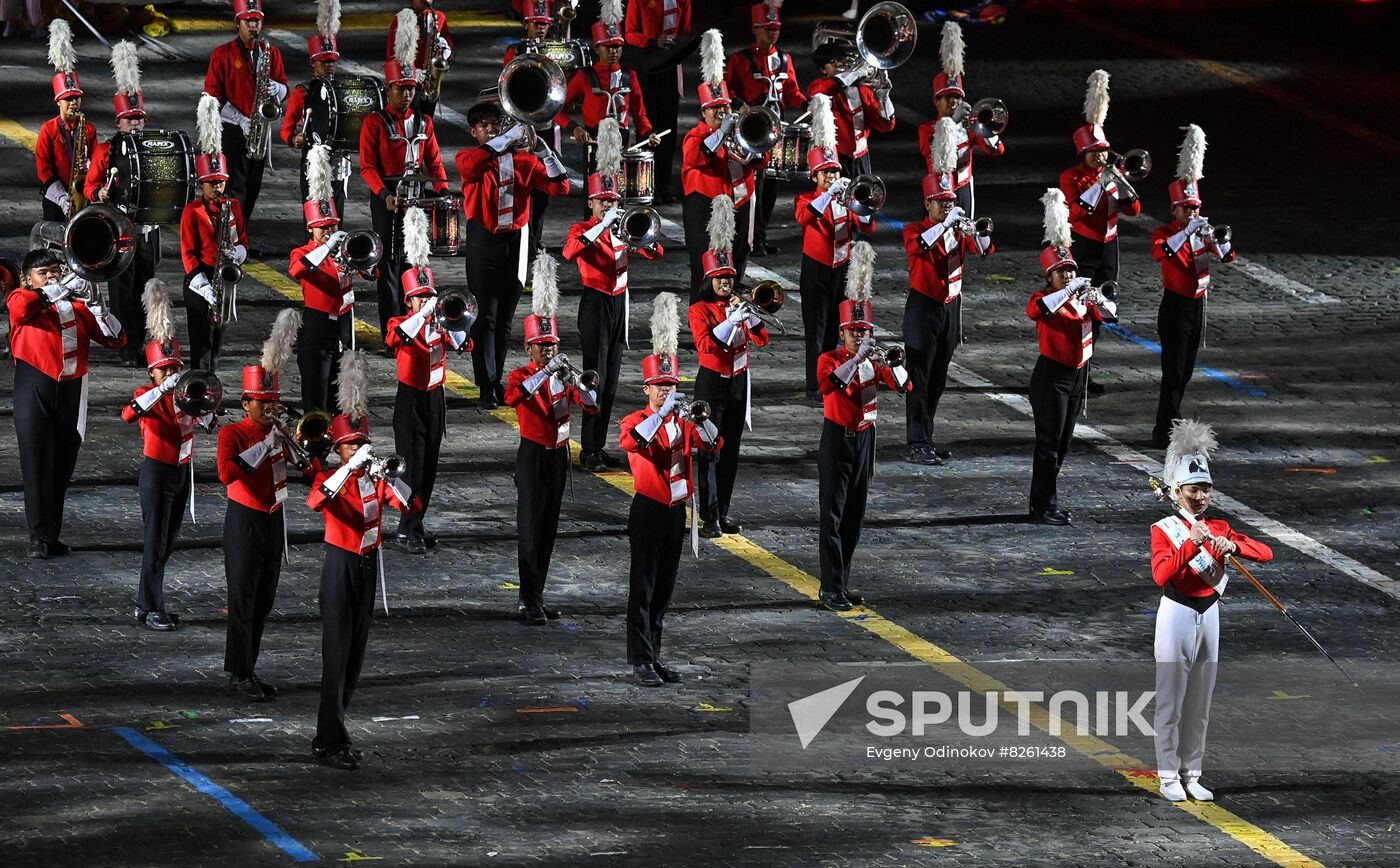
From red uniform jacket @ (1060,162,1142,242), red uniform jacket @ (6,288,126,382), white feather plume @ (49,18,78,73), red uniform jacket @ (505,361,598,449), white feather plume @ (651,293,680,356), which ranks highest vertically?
white feather plume @ (49,18,78,73)

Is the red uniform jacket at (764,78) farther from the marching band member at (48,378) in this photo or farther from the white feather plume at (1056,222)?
the marching band member at (48,378)

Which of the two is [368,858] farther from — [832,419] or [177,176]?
[177,176]

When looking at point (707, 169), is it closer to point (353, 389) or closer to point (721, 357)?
point (721, 357)

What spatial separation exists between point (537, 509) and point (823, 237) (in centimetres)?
480

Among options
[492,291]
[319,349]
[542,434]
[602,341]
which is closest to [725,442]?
[602,341]

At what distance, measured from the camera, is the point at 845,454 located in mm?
17250

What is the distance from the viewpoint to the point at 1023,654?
16344mm

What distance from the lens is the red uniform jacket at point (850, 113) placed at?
A: 75.3ft

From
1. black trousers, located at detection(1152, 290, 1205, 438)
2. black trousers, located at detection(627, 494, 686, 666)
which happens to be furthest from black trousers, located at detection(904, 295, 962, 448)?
black trousers, located at detection(627, 494, 686, 666)

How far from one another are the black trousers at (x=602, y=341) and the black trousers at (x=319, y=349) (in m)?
1.65

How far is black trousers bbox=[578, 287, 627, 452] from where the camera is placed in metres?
19.8

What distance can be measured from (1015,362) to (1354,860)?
9.39 meters

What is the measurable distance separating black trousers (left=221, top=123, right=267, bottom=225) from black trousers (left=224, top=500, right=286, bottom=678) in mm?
8183

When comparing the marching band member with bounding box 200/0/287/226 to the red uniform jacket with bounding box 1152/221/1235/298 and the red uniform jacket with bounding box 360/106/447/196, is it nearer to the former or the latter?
the red uniform jacket with bounding box 360/106/447/196
